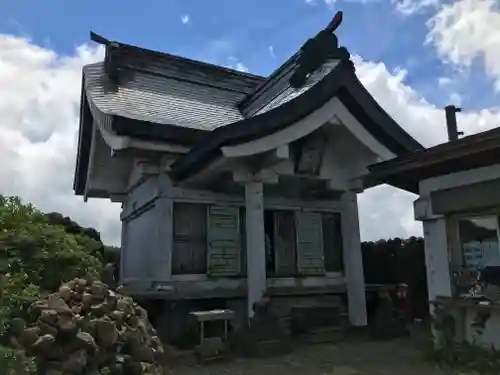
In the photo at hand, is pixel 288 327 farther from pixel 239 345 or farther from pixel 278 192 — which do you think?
pixel 278 192

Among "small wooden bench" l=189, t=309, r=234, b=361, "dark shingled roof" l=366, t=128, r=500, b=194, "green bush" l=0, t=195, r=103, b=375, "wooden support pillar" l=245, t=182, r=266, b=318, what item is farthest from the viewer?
"wooden support pillar" l=245, t=182, r=266, b=318

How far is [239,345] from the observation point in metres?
7.16

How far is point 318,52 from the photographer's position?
33.1 ft

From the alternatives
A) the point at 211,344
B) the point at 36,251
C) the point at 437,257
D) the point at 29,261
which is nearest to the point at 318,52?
the point at 437,257

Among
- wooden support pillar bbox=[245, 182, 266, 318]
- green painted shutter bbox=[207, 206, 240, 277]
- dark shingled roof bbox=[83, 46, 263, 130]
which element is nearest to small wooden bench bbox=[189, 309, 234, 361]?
wooden support pillar bbox=[245, 182, 266, 318]

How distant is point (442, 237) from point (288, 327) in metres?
3.58

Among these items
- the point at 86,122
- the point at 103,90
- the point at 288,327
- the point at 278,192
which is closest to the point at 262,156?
the point at 278,192

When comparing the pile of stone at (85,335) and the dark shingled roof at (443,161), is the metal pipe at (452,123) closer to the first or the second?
the dark shingled roof at (443,161)

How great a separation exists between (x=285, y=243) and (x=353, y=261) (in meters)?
1.50

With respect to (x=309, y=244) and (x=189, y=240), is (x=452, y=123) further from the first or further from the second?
(x=189, y=240)

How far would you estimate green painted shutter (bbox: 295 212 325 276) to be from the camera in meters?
10.00

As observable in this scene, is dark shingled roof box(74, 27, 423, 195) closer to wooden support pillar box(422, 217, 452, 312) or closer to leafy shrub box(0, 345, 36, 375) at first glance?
wooden support pillar box(422, 217, 452, 312)

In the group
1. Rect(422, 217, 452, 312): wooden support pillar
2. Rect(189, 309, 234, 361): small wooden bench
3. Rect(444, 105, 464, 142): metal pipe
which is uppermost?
Rect(444, 105, 464, 142): metal pipe

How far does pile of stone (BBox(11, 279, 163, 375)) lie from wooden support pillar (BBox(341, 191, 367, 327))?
5.02 metres
